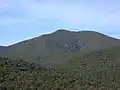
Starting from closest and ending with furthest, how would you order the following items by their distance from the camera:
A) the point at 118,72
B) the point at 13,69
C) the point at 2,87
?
the point at 2,87 → the point at 13,69 → the point at 118,72

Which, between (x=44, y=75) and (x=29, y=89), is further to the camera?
(x=44, y=75)

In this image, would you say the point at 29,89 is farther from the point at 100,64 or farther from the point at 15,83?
the point at 100,64

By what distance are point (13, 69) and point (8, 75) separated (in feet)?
15.8

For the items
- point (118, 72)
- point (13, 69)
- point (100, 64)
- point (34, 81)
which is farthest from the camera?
point (100, 64)

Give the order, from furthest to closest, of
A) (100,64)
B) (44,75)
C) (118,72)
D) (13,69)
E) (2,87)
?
(100,64) < (118,72) < (13,69) < (44,75) < (2,87)

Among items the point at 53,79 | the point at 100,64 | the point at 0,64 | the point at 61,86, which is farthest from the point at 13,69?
the point at 100,64

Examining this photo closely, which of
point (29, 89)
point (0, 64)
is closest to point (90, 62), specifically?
point (0, 64)

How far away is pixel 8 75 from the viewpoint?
39719 millimetres

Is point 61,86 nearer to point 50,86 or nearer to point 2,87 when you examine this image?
point 50,86

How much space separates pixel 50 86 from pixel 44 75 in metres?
5.40

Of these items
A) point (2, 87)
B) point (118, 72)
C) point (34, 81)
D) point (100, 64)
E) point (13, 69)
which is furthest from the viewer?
point (100, 64)

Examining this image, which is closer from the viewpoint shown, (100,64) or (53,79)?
(53,79)

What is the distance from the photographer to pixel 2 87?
3572cm

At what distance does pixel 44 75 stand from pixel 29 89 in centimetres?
630
